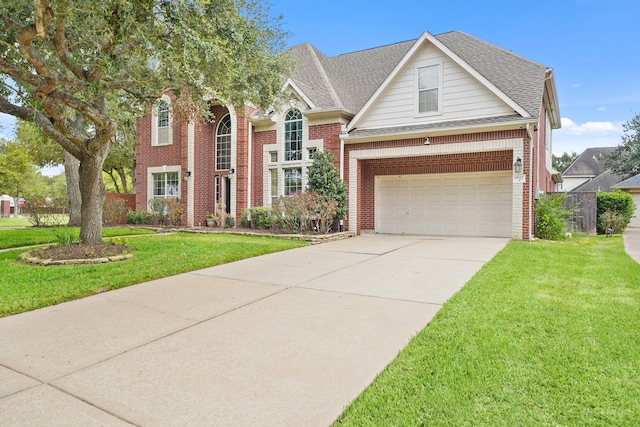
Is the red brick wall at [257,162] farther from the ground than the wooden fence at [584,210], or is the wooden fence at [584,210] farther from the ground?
the red brick wall at [257,162]

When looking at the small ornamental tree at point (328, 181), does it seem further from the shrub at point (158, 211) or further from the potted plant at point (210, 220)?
the shrub at point (158, 211)

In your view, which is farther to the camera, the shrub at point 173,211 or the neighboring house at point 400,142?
the shrub at point 173,211

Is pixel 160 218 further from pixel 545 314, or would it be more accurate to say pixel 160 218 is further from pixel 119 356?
pixel 545 314

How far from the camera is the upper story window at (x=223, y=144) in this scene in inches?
663

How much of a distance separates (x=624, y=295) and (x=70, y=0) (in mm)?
8894

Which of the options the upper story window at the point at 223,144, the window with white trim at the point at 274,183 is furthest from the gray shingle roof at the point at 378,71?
the upper story window at the point at 223,144

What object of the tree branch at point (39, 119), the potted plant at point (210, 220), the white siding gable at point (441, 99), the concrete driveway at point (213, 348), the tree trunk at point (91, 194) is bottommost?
the concrete driveway at point (213, 348)

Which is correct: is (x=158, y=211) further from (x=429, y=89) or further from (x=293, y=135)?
(x=429, y=89)

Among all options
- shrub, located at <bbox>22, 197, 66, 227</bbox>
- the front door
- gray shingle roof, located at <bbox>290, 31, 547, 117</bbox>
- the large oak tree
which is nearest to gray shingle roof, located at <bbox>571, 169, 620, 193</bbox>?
gray shingle roof, located at <bbox>290, 31, 547, 117</bbox>

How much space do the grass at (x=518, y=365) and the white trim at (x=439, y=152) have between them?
6.60m

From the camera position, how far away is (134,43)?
716 centimetres

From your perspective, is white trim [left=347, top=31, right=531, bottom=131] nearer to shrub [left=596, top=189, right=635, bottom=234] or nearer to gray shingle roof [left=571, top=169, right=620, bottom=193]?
shrub [left=596, top=189, right=635, bottom=234]

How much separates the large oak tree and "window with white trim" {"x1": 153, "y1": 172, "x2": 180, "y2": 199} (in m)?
7.88

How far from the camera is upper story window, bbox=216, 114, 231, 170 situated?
16.8m
